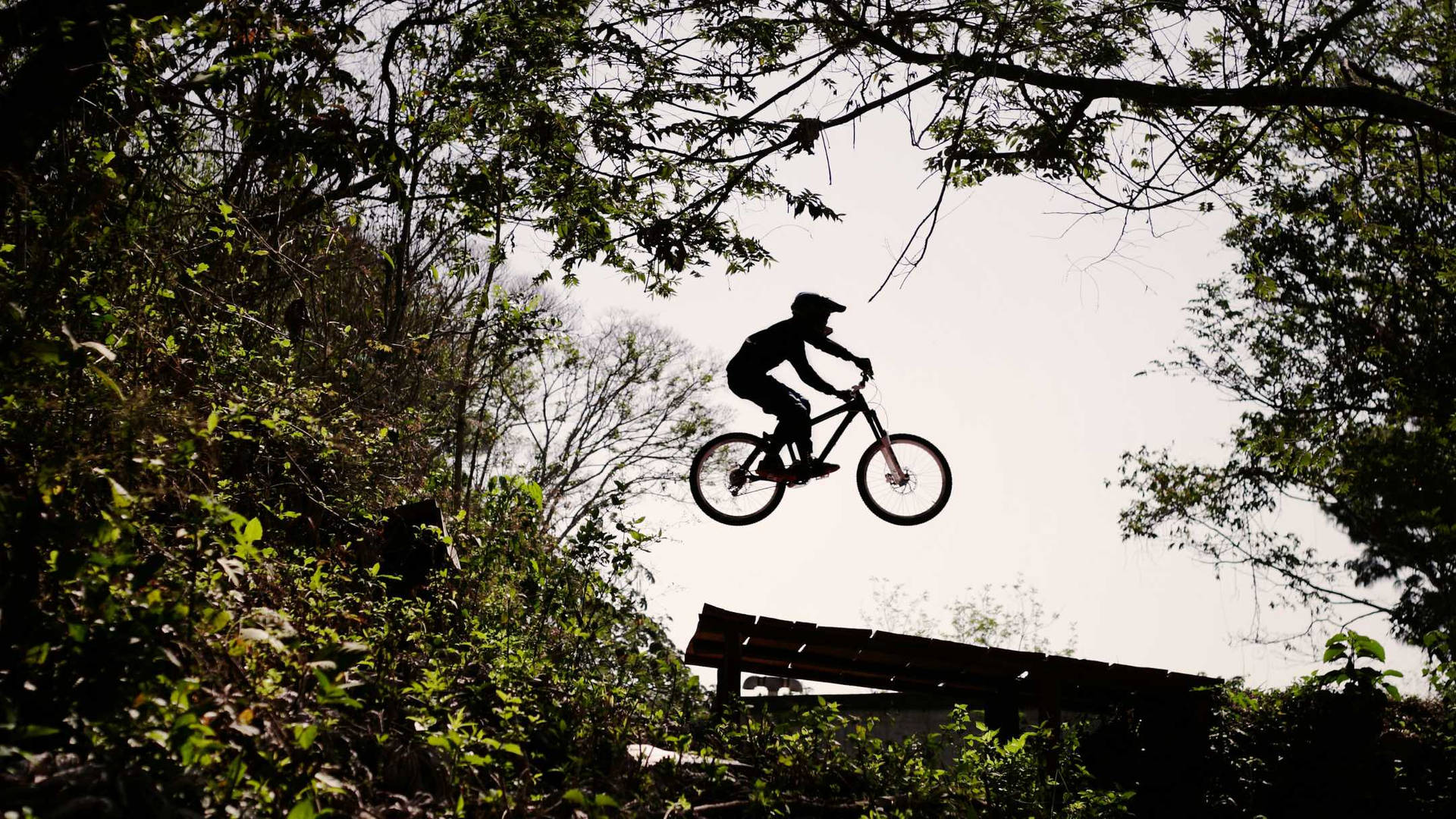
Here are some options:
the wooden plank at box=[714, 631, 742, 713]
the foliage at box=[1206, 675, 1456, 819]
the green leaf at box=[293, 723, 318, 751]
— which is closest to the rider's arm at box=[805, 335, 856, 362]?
the wooden plank at box=[714, 631, 742, 713]

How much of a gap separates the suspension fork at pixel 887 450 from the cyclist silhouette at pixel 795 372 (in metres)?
0.38

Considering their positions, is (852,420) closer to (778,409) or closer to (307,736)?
(778,409)

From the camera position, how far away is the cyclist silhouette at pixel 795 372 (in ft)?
26.3

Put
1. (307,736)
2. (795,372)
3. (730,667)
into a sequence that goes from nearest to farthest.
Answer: (307,736) → (795,372) → (730,667)

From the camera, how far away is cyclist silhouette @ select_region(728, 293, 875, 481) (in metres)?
8.02

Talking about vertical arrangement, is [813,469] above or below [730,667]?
above

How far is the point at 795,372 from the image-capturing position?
838 cm

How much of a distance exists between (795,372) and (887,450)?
1248 millimetres

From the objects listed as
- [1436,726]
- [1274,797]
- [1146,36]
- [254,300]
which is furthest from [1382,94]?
[254,300]

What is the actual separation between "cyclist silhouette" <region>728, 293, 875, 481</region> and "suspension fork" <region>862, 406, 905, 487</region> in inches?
14.8

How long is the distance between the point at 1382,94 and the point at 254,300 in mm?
9126

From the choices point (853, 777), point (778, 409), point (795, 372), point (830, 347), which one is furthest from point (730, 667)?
point (853, 777)

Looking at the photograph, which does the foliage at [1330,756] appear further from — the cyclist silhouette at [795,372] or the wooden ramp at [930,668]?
the cyclist silhouette at [795,372]

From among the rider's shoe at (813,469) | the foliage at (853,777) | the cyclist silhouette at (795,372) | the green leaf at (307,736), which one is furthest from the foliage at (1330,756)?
the green leaf at (307,736)
